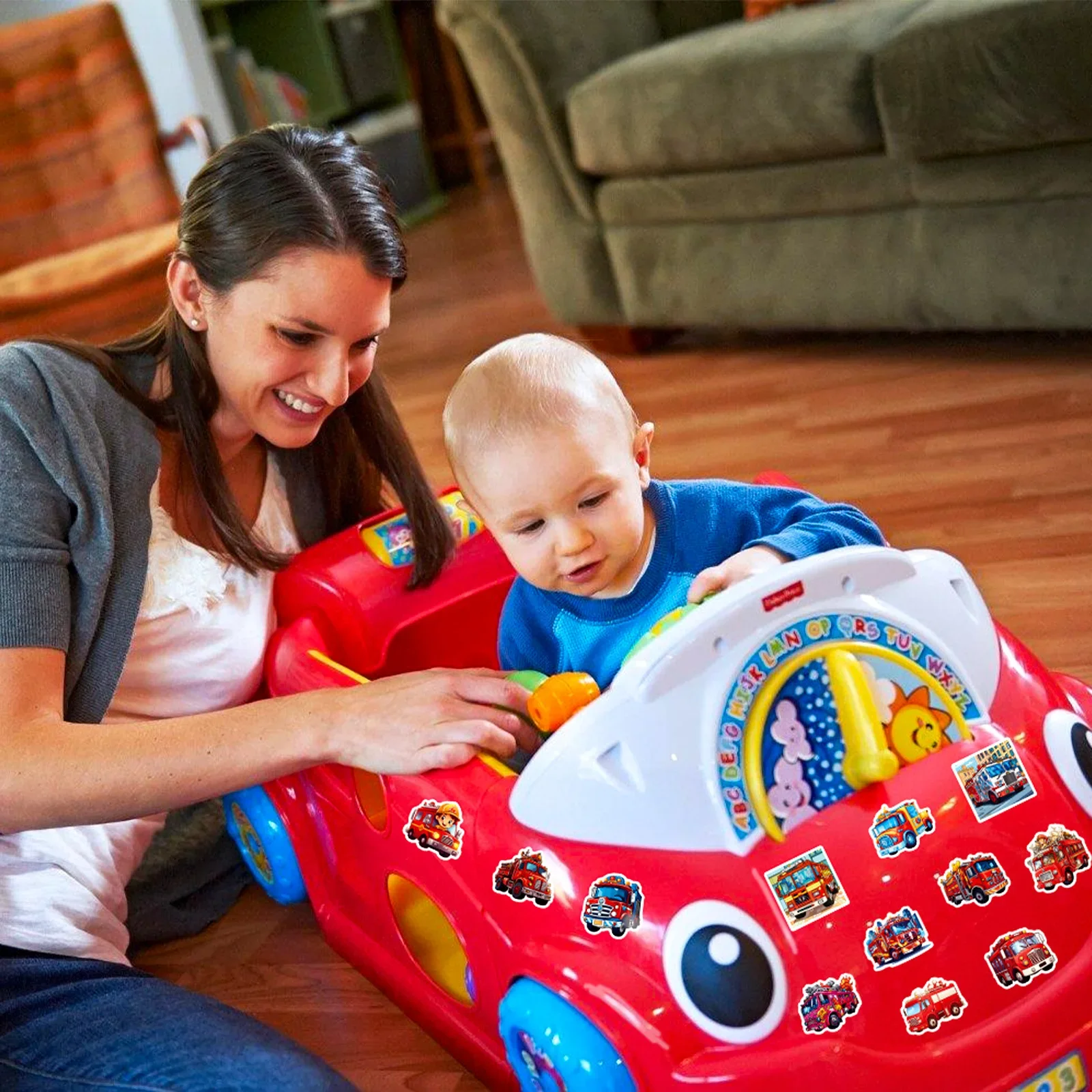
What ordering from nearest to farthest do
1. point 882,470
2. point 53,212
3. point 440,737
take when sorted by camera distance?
1. point 440,737
2. point 882,470
3. point 53,212

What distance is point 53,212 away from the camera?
274 cm

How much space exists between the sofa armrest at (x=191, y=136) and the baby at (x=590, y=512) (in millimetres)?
1945

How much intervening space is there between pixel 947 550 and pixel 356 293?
0.75 metres

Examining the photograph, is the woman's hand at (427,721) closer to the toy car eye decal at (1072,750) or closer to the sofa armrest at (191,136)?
the toy car eye decal at (1072,750)

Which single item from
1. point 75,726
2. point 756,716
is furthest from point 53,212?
point 756,716

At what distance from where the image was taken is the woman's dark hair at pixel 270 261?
3.25ft

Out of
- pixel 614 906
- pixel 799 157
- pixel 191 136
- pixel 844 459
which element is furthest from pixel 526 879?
pixel 191 136

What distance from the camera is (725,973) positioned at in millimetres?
738

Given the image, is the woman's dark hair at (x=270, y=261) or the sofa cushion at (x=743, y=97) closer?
the woman's dark hair at (x=270, y=261)

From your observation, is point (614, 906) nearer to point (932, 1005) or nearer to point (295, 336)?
point (932, 1005)

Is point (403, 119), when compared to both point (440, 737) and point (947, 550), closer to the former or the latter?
point (947, 550)

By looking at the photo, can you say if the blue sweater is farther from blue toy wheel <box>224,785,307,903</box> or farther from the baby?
blue toy wheel <box>224,785,307,903</box>

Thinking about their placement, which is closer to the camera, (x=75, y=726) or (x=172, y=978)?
(x=75, y=726)

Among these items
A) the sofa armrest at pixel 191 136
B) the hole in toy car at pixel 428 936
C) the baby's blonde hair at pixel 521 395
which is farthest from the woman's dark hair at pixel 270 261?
the sofa armrest at pixel 191 136
